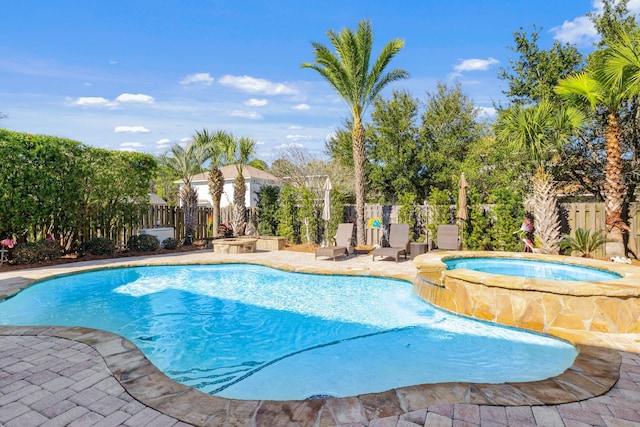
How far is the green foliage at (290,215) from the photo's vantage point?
615 inches

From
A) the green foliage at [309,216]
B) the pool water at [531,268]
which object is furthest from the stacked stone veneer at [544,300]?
the green foliage at [309,216]

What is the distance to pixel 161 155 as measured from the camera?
17656 mm

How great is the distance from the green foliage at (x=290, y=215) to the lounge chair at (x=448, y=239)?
6460mm

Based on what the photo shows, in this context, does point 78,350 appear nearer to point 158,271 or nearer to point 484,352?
point 484,352

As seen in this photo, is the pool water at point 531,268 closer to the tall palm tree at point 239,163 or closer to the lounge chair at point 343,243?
the lounge chair at point 343,243

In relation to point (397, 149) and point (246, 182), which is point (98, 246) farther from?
point (246, 182)

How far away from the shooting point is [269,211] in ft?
53.8

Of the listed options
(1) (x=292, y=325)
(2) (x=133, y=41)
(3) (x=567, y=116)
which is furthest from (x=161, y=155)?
(3) (x=567, y=116)

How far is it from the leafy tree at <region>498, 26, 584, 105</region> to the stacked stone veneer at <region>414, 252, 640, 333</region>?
34.1 ft

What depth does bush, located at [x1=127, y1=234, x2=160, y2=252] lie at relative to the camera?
12977 mm

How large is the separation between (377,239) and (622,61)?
9.18 metres

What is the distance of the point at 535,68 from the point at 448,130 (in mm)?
7879

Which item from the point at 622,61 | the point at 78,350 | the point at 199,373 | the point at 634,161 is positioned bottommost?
the point at 199,373

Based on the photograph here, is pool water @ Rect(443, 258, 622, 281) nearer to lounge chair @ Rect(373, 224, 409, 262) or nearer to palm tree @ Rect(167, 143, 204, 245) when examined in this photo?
lounge chair @ Rect(373, 224, 409, 262)
